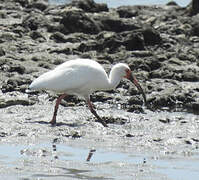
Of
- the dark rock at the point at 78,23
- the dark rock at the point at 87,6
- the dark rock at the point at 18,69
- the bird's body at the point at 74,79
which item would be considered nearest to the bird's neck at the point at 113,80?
the bird's body at the point at 74,79

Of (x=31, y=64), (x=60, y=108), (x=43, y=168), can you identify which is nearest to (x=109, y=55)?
(x=31, y=64)

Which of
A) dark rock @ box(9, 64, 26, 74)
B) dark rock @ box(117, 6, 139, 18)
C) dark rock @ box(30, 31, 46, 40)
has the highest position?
dark rock @ box(117, 6, 139, 18)

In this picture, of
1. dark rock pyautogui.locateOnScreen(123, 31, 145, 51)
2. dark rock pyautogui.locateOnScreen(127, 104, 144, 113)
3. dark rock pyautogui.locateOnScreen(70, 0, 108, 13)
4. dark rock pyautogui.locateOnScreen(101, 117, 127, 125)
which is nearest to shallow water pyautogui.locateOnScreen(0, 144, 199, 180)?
dark rock pyautogui.locateOnScreen(101, 117, 127, 125)

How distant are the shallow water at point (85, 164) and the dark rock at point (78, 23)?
45.9 ft

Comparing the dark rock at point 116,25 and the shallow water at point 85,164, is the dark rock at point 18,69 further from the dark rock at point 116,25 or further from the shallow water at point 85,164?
the dark rock at point 116,25

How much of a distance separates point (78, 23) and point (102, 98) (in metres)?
9.72

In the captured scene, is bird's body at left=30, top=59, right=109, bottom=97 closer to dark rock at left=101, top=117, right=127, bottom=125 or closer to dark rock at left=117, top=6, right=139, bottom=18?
dark rock at left=101, top=117, right=127, bottom=125

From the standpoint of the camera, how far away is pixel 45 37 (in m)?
24.5

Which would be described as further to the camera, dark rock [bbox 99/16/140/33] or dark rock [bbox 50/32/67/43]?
dark rock [bbox 99/16/140/33]

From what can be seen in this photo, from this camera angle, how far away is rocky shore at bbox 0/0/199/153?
43.3 feet

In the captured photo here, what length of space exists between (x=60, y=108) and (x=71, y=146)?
10.5ft

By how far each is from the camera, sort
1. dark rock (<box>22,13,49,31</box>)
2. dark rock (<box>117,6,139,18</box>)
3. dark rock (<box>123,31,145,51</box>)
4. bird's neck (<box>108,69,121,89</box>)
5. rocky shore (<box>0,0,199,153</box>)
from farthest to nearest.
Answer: dark rock (<box>117,6,139,18</box>), dark rock (<box>22,13,49,31</box>), dark rock (<box>123,31,145,51</box>), bird's neck (<box>108,69,121,89</box>), rocky shore (<box>0,0,199,153</box>)

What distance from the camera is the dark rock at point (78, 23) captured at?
25266mm

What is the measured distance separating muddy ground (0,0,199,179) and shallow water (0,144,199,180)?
16mm
